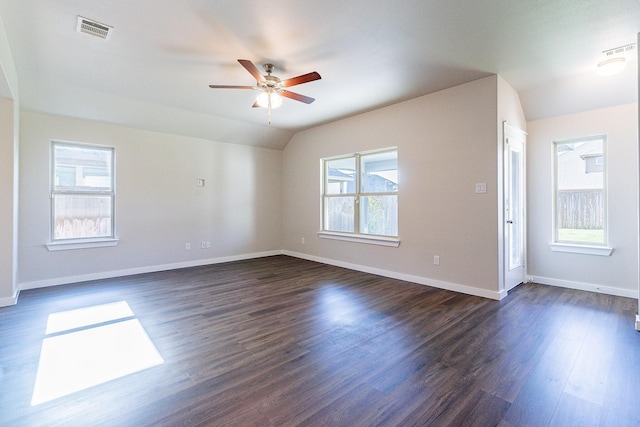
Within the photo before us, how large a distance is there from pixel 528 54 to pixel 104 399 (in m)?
4.49

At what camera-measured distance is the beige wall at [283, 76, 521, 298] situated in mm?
3512

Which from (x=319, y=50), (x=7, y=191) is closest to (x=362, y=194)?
(x=319, y=50)

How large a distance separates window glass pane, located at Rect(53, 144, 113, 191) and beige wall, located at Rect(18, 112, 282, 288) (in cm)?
17

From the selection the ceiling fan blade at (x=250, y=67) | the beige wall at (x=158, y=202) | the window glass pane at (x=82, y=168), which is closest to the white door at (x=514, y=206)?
the ceiling fan blade at (x=250, y=67)

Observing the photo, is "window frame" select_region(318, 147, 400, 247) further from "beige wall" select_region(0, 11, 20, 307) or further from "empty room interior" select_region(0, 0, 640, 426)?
"beige wall" select_region(0, 11, 20, 307)

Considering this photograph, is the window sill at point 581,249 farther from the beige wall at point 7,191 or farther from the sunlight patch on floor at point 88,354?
the beige wall at point 7,191

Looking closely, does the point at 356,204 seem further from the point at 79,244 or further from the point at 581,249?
the point at 79,244

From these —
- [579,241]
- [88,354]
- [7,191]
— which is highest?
[7,191]

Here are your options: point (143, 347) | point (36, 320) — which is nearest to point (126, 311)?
point (36, 320)

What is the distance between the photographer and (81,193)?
174 inches

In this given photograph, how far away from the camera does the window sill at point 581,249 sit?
3.66 metres

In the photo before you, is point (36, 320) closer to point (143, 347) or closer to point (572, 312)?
point (143, 347)

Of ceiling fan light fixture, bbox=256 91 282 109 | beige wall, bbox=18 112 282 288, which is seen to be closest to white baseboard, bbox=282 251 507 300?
beige wall, bbox=18 112 282 288

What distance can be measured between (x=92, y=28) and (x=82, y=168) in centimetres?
279
